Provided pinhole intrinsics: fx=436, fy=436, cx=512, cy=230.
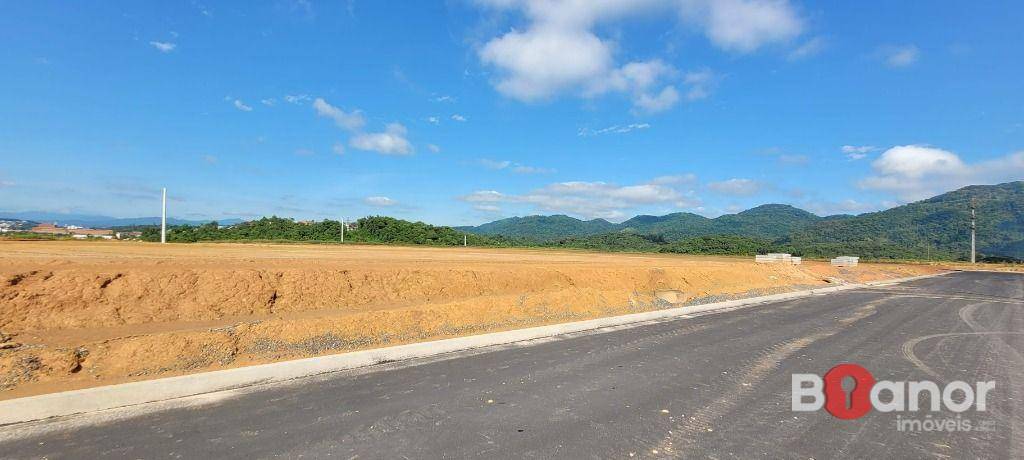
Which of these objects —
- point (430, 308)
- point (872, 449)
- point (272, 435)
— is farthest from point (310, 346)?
point (872, 449)

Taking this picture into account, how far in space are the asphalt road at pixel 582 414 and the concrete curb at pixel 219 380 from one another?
21.2 inches

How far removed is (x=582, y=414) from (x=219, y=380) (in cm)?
480

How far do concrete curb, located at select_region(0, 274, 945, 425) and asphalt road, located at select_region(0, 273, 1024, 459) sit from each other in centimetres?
54

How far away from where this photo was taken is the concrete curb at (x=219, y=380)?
4703 millimetres

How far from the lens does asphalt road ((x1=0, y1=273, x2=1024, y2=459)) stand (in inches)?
161

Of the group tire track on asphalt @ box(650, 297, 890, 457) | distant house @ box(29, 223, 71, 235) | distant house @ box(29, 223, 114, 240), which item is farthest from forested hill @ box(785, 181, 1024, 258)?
distant house @ box(29, 223, 71, 235)

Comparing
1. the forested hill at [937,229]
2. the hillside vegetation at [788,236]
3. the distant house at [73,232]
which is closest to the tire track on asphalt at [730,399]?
the distant house at [73,232]

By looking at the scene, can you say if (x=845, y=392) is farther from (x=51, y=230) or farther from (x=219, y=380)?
(x=51, y=230)

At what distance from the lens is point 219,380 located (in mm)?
5832

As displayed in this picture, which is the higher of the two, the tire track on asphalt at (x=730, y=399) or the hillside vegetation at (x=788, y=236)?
the hillside vegetation at (x=788, y=236)

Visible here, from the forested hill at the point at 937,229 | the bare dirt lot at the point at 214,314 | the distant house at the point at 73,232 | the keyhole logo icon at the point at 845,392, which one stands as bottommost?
the keyhole logo icon at the point at 845,392

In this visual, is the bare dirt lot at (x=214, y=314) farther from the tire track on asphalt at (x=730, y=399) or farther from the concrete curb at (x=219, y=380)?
the tire track on asphalt at (x=730, y=399)

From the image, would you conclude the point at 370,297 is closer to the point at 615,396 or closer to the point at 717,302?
the point at 615,396

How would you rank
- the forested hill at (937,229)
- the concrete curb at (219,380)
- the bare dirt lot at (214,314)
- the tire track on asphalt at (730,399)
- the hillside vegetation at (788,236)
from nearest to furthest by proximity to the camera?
the tire track on asphalt at (730,399) → the concrete curb at (219,380) → the bare dirt lot at (214,314) → the hillside vegetation at (788,236) → the forested hill at (937,229)
